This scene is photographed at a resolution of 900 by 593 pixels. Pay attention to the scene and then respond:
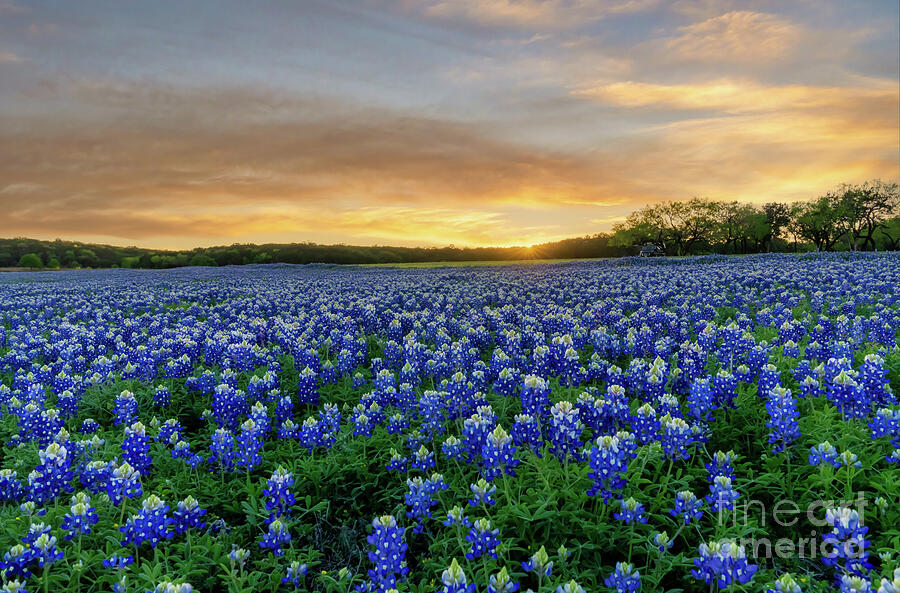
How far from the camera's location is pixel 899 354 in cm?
726

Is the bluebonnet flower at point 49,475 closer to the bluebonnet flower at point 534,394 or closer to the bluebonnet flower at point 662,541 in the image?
the bluebonnet flower at point 534,394

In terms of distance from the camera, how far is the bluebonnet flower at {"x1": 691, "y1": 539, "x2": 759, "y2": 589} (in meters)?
3.02

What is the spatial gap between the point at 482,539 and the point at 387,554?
27.8 inches

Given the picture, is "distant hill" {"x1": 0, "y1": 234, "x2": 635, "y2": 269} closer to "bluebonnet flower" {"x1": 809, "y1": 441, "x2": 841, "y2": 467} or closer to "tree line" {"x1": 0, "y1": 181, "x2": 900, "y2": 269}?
"tree line" {"x1": 0, "y1": 181, "x2": 900, "y2": 269}

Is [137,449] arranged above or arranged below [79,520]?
above

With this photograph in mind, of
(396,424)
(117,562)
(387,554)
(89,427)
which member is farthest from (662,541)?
(89,427)

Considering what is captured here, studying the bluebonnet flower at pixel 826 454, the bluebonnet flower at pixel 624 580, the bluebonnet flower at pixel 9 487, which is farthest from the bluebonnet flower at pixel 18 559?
the bluebonnet flower at pixel 826 454

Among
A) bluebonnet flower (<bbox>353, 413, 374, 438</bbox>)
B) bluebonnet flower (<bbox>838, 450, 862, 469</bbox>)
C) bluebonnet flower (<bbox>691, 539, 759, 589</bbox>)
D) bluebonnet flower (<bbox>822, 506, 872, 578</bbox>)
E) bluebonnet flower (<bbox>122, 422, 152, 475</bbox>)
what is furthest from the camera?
bluebonnet flower (<bbox>353, 413, 374, 438</bbox>)

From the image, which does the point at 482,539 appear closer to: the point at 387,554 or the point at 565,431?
the point at 387,554

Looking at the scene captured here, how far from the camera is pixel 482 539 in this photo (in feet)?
11.7

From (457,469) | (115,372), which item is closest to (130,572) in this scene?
(457,469)

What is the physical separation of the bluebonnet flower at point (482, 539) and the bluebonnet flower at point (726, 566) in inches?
53.7

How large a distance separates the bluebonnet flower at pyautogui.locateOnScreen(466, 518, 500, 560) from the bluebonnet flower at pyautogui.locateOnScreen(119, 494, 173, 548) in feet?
7.95

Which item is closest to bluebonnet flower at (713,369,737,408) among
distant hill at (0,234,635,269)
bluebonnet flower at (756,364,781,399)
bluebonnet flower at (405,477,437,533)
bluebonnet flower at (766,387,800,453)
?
bluebonnet flower at (756,364,781,399)
